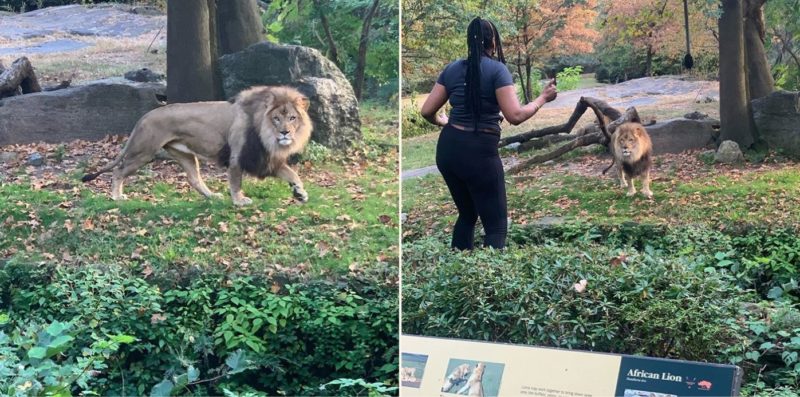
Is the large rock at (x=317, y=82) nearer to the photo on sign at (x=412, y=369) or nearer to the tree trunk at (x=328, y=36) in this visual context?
the tree trunk at (x=328, y=36)

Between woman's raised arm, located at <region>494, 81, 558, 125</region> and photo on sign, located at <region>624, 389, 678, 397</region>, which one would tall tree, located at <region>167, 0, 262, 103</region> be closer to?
woman's raised arm, located at <region>494, 81, 558, 125</region>

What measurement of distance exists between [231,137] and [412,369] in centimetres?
195

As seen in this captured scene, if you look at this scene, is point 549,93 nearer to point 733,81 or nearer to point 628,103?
point 628,103

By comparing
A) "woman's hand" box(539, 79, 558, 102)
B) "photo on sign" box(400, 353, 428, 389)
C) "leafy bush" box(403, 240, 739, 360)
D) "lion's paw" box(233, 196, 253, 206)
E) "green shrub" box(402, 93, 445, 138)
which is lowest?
"photo on sign" box(400, 353, 428, 389)

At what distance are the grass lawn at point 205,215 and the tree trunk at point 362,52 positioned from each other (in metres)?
0.14

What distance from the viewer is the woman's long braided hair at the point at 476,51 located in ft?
16.8

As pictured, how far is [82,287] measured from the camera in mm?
5578

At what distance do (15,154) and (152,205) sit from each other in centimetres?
104

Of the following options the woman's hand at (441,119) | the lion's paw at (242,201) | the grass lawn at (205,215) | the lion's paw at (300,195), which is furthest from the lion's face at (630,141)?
the lion's paw at (242,201)

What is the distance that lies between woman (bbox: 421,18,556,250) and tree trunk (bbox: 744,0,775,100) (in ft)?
3.63

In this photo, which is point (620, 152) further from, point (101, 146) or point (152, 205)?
point (101, 146)

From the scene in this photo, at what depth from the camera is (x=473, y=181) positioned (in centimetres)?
529

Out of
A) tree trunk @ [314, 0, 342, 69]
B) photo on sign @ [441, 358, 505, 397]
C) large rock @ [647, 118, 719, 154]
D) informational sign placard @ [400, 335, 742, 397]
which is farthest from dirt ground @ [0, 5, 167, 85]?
large rock @ [647, 118, 719, 154]

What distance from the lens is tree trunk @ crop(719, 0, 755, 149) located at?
521 centimetres
